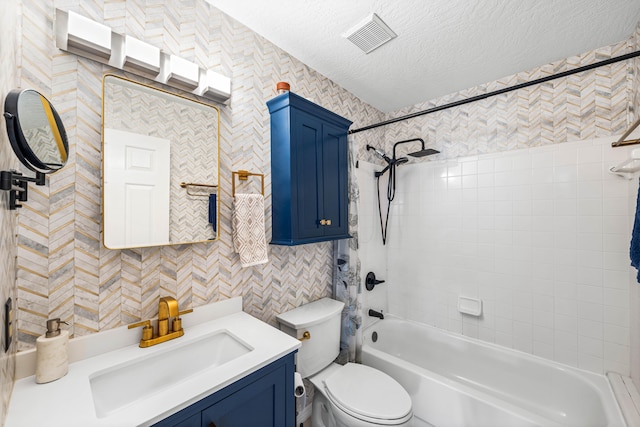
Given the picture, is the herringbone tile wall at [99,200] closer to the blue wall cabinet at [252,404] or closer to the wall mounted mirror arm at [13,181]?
the wall mounted mirror arm at [13,181]

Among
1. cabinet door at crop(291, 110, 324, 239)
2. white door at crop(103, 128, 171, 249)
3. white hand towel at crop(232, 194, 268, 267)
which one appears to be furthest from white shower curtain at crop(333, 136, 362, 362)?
white door at crop(103, 128, 171, 249)

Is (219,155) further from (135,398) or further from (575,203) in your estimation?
(575,203)

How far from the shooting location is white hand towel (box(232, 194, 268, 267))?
1402 millimetres

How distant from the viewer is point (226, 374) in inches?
35.4

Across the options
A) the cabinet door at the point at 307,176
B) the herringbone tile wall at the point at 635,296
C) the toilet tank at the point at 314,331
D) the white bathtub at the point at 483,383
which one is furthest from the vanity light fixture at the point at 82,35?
the herringbone tile wall at the point at 635,296

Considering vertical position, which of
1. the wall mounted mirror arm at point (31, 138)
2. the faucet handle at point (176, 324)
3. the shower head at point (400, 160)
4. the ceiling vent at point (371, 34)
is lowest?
the faucet handle at point (176, 324)

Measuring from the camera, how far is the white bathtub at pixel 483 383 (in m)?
1.43

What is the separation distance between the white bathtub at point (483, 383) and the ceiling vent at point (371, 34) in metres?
2.06

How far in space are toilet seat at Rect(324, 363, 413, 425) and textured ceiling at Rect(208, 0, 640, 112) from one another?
2062 millimetres

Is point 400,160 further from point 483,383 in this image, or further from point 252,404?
point 252,404

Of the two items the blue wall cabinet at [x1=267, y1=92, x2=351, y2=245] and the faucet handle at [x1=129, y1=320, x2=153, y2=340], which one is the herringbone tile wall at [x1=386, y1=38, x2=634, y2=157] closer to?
the blue wall cabinet at [x1=267, y1=92, x2=351, y2=245]

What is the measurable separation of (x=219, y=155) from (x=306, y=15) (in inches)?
35.4

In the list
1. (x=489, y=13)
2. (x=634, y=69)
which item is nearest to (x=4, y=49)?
(x=489, y=13)

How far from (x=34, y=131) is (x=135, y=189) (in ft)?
1.30
